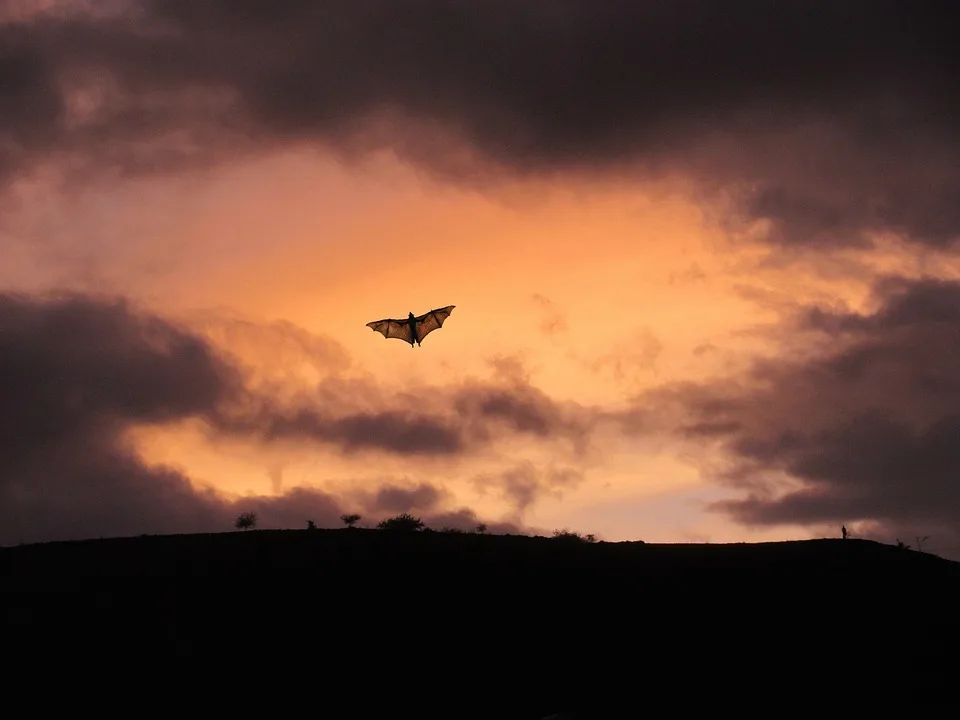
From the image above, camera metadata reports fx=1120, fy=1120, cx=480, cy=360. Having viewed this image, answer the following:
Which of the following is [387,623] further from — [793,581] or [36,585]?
[793,581]

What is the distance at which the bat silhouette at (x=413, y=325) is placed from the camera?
169 feet

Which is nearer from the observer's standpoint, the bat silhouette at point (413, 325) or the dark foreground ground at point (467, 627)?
the dark foreground ground at point (467, 627)

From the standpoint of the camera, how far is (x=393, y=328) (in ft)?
172

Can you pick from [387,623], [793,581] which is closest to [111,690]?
[387,623]

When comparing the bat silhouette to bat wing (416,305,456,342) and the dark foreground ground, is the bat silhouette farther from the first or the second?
the dark foreground ground

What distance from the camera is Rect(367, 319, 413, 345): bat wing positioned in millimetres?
52125

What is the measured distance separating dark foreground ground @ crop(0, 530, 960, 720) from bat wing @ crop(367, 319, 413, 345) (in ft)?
44.5

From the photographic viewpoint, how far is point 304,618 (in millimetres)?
34156

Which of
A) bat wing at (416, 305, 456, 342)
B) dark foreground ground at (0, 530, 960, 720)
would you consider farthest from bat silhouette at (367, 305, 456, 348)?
dark foreground ground at (0, 530, 960, 720)

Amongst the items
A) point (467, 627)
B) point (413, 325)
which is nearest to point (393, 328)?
point (413, 325)

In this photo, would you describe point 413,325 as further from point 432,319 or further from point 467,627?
point 467,627

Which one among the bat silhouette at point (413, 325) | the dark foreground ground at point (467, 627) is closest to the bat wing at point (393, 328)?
the bat silhouette at point (413, 325)

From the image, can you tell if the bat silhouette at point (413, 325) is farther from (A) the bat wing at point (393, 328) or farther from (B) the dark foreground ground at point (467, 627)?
(B) the dark foreground ground at point (467, 627)

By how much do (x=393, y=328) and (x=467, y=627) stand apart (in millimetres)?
20628
